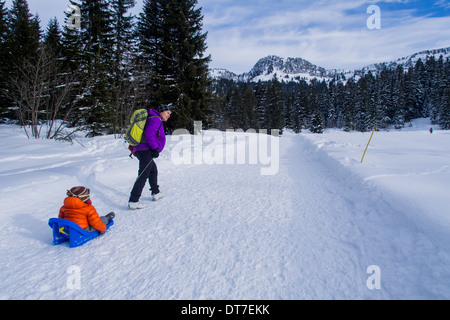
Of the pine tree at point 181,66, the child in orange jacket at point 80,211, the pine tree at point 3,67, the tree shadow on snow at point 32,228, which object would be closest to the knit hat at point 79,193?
the child in orange jacket at point 80,211

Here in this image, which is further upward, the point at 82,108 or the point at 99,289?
the point at 82,108

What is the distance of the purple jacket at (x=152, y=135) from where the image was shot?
13.3 feet

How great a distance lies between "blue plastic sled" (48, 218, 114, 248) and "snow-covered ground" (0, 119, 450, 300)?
11 cm

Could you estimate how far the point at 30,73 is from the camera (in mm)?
13516

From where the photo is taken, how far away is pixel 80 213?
3002 millimetres

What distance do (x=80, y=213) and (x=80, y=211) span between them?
0.09ft

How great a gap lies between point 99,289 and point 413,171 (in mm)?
6579

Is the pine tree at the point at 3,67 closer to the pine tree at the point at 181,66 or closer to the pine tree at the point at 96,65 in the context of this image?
the pine tree at the point at 96,65

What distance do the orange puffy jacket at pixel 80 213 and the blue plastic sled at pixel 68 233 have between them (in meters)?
0.10

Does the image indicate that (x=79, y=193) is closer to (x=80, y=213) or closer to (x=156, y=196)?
(x=80, y=213)

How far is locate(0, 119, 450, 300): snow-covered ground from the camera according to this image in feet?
7.09

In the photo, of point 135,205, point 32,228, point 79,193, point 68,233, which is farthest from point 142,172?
point 32,228
